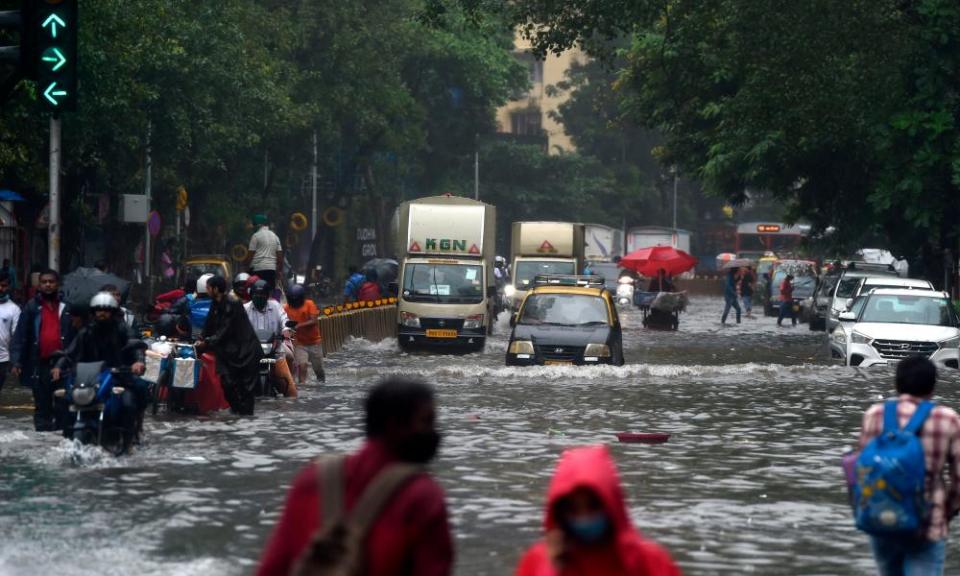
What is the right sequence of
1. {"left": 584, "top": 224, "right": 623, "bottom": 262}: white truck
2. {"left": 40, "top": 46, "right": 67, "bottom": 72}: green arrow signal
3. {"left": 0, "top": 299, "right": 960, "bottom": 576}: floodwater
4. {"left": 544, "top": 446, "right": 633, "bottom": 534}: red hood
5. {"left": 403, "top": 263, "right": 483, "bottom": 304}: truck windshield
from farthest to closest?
1. {"left": 584, "top": 224, "right": 623, "bottom": 262}: white truck
2. {"left": 403, "top": 263, "right": 483, "bottom": 304}: truck windshield
3. {"left": 40, "top": 46, "right": 67, "bottom": 72}: green arrow signal
4. {"left": 0, "top": 299, "right": 960, "bottom": 576}: floodwater
5. {"left": 544, "top": 446, "right": 633, "bottom": 534}: red hood

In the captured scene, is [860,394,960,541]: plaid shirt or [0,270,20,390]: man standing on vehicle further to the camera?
[0,270,20,390]: man standing on vehicle

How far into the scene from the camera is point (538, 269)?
156 ft

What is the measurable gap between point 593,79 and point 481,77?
82.1 ft

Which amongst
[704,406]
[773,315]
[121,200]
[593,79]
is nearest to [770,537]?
[704,406]

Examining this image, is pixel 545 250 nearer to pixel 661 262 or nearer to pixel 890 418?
pixel 661 262

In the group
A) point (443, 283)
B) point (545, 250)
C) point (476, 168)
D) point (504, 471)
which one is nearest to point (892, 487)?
point (504, 471)

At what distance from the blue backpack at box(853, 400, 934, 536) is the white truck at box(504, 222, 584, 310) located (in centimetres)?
3991

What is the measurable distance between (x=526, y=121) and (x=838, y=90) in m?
83.2

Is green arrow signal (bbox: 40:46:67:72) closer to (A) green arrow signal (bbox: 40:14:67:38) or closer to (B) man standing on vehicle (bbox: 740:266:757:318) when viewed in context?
(A) green arrow signal (bbox: 40:14:67:38)

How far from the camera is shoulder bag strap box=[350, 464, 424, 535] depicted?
4668mm

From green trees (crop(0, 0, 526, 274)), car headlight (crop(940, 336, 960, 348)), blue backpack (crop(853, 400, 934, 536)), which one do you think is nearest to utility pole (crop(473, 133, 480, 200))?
green trees (crop(0, 0, 526, 274))

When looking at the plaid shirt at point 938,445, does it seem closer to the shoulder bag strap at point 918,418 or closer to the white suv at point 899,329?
the shoulder bag strap at point 918,418

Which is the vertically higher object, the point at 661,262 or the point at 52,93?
the point at 52,93

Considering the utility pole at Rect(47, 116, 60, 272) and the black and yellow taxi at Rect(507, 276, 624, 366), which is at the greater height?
the utility pole at Rect(47, 116, 60, 272)
